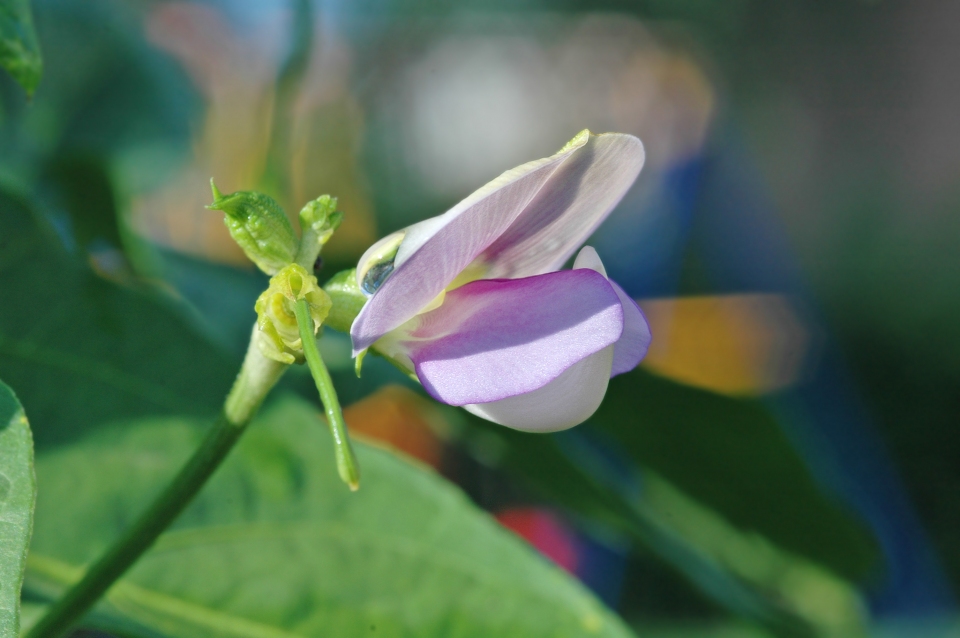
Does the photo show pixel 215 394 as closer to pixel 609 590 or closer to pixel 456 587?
pixel 456 587

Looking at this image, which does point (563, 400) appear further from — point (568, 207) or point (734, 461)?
point (734, 461)

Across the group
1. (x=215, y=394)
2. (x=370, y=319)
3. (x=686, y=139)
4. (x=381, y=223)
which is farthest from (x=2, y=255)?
(x=686, y=139)

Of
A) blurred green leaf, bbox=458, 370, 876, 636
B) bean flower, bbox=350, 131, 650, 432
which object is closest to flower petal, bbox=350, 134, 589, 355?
bean flower, bbox=350, 131, 650, 432

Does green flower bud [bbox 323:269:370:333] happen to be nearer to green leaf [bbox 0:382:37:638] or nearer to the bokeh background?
green leaf [bbox 0:382:37:638]

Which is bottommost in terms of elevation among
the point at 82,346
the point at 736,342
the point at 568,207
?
the point at 736,342

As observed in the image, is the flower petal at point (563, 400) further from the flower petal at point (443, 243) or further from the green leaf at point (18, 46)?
the green leaf at point (18, 46)

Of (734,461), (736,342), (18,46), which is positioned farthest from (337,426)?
(736,342)

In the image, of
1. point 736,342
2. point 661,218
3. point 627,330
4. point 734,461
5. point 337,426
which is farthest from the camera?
point 736,342
